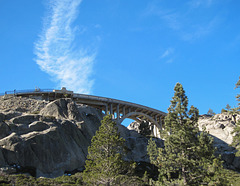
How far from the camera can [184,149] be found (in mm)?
23047

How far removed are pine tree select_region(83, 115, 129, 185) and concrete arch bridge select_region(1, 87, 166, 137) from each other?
1801 cm

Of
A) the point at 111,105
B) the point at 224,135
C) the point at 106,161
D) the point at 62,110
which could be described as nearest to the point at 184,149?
the point at 106,161

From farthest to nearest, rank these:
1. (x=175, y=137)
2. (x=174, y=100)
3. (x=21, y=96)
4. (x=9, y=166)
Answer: (x=21, y=96)
(x=9, y=166)
(x=174, y=100)
(x=175, y=137)

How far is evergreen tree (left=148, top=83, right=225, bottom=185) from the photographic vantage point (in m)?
21.8

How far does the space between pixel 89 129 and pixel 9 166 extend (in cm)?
1702

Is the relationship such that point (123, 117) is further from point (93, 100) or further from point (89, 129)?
point (89, 129)

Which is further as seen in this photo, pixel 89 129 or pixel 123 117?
pixel 123 117

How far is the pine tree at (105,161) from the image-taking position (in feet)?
83.4

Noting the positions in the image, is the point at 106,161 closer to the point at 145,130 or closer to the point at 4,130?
the point at 4,130


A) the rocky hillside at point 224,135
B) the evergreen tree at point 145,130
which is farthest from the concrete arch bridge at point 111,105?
the rocky hillside at point 224,135

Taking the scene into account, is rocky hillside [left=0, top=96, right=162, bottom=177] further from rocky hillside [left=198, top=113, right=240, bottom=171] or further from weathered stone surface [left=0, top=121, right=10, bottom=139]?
rocky hillside [left=198, top=113, right=240, bottom=171]

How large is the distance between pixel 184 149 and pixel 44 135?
23756mm

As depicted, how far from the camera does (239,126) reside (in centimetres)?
2817

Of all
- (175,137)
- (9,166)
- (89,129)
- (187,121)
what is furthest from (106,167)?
(89,129)
